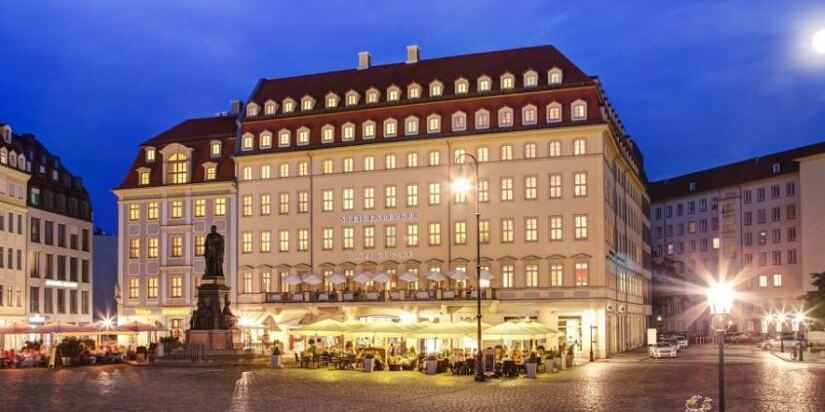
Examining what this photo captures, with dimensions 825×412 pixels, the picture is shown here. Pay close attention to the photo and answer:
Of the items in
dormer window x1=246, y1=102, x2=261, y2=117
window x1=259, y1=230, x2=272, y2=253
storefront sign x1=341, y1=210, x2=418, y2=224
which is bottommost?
window x1=259, y1=230, x2=272, y2=253

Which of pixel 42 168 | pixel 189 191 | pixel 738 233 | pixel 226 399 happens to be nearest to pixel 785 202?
pixel 738 233

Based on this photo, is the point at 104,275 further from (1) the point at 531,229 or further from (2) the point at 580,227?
(2) the point at 580,227

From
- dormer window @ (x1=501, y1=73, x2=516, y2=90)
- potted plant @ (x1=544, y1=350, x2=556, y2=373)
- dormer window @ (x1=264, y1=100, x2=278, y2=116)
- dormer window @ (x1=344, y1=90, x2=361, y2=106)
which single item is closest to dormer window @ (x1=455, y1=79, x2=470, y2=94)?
dormer window @ (x1=501, y1=73, x2=516, y2=90)

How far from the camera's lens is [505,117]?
67250 millimetres

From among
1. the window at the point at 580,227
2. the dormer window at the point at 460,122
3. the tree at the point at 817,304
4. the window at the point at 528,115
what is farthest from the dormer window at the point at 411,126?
the tree at the point at 817,304

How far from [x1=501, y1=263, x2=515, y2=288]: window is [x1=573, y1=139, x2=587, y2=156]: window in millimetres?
7972

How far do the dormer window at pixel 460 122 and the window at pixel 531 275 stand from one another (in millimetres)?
9687

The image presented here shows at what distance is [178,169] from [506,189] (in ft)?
80.4

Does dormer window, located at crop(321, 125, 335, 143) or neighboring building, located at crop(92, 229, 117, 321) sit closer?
dormer window, located at crop(321, 125, 335, 143)

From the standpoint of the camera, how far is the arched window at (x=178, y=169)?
251ft

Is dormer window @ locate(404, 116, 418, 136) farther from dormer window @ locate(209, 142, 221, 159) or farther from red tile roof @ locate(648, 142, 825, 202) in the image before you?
red tile roof @ locate(648, 142, 825, 202)

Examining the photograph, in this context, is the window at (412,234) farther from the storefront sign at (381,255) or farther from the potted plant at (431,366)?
the potted plant at (431,366)

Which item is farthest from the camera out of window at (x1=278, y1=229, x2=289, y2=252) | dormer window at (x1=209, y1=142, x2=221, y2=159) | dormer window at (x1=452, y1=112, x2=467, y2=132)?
dormer window at (x1=209, y1=142, x2=221, y2=159)

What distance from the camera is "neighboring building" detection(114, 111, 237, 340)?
75562 millimetres
